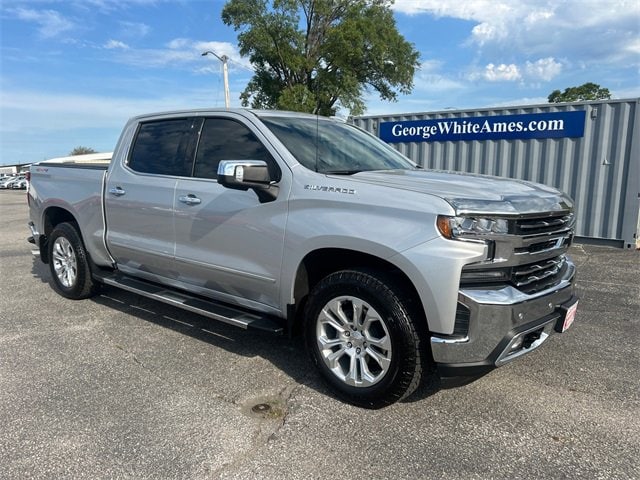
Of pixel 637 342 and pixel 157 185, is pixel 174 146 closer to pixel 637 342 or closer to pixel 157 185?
pixel 157 185

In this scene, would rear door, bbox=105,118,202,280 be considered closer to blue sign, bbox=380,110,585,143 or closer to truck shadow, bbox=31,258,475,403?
truck shadow, bbox=31,258,475,403

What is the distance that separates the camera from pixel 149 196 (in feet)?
14.5

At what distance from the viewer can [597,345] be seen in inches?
170

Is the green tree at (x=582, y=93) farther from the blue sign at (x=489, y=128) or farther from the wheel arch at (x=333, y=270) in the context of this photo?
the wheel arch at (x=333, y=270)

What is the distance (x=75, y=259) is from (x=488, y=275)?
445 cm

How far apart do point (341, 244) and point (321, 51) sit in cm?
2946

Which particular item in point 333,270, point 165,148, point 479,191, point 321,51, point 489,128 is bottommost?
point 333,270

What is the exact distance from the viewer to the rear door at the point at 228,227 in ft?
11.7

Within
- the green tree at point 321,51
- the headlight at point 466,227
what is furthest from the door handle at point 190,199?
the green tree at point 321,51

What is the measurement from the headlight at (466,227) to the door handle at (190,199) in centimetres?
205

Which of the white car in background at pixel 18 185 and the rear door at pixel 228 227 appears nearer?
the rear door at pixel 228 227

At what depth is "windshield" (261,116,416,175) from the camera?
368cm

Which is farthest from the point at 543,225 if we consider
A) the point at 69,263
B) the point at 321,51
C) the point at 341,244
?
the point at 321,51

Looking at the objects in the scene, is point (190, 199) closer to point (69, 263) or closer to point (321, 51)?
point (69, 263)
